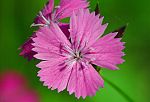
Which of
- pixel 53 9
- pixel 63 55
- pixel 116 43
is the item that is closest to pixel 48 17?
pixel 53 9

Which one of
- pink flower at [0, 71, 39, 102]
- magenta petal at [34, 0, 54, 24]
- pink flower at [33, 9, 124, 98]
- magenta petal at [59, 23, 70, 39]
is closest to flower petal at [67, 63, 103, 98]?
pink flower at [33, 9, 124, 98]

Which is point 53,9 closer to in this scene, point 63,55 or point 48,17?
point 48,17

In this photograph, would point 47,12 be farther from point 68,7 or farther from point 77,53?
point 77,53

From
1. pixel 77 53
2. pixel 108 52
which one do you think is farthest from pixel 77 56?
pixel 108 52

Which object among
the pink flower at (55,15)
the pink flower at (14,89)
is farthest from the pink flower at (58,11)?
the pink flower at (14,89)

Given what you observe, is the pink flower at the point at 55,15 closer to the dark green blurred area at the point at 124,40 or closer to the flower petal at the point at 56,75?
the flower petal at the point at 56,75

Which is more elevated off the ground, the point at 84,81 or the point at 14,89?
the point at 14,89
